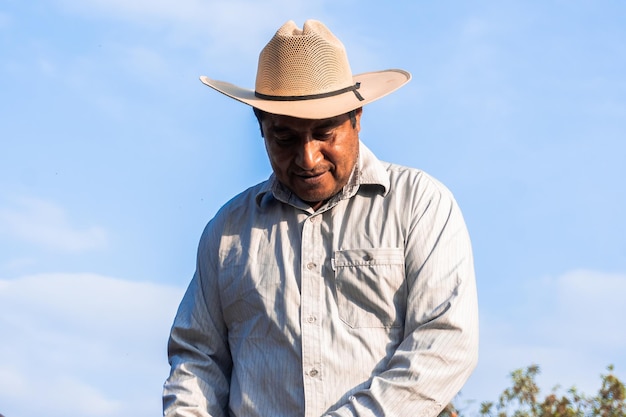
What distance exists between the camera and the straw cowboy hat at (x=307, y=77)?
3.69m

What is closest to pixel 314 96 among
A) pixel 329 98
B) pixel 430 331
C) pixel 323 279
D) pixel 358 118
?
pixel 329 98

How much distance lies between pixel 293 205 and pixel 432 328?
0.68 meters

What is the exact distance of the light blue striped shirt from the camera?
11.3ft

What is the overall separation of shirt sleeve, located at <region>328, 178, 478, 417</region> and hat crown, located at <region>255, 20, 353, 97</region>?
1.83 ft

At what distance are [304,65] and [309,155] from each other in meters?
0.42

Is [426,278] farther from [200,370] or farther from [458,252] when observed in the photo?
[200,370]

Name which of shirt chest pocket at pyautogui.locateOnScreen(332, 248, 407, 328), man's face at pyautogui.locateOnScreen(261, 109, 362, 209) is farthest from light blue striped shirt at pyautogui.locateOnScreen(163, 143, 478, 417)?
man's face at pyautogui.locateOnScreen(261, 109, 362, 209)

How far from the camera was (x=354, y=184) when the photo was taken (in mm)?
3707

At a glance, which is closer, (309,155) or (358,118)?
(309,155)

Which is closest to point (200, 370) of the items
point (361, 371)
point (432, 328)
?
point (361, 371)

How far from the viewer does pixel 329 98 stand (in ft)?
12.1

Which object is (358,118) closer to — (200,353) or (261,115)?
(261,115)

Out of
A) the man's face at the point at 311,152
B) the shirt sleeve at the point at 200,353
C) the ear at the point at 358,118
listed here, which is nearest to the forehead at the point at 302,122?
the man's face at the point at 311,152

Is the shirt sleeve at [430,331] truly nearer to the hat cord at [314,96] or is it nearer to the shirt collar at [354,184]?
the shirt collar at [354,184]
